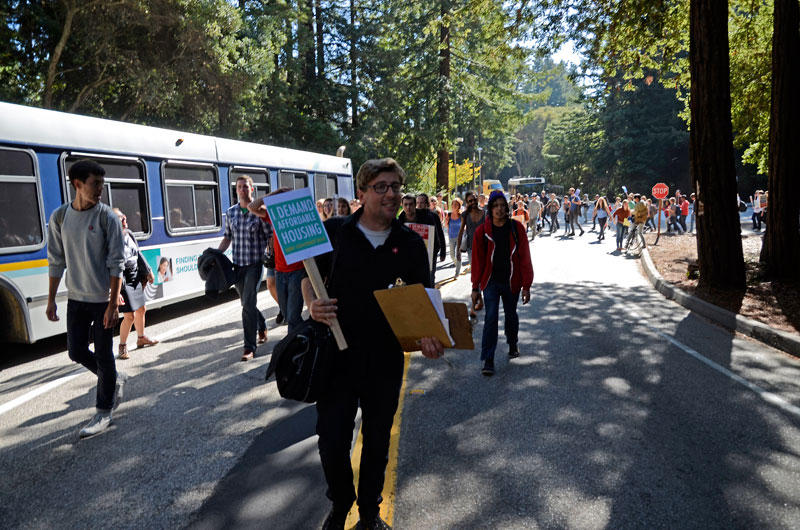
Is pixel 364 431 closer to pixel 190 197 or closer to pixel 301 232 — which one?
pixel 301 232

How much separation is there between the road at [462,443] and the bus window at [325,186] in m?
8.13

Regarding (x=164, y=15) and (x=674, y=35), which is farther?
(x=164, y=15)

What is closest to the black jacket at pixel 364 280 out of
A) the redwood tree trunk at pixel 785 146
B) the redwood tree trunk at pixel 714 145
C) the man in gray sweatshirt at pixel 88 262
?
the man in gray sweatshirt at pixel 88 262

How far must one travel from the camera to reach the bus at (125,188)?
681 centimetres

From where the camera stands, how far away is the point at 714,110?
10.4 m

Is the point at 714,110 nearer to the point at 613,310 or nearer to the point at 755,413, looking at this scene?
the point at 613,310

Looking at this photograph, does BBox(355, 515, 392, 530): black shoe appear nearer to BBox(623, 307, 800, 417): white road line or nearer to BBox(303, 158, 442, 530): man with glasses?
BBox(303, 158, 442, 530): man with glasses

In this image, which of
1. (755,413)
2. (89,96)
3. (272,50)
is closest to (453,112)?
(272,50)

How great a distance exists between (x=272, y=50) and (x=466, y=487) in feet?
76.0

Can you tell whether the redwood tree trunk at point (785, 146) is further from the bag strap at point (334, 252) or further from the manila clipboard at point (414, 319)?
the bag strap at point (334, 252)

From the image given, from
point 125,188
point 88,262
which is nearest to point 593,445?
point 88,262

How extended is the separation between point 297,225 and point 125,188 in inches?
273

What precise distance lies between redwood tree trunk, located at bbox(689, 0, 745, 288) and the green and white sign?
32.4ft

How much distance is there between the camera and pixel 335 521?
2982mm
